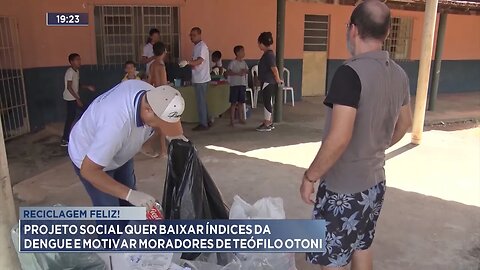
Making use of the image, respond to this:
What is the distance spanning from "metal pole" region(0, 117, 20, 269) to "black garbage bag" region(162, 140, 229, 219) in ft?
2.73

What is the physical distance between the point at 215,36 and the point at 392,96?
7095mm

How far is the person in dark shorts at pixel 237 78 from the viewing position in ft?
23.4

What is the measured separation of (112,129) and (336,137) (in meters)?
1.04

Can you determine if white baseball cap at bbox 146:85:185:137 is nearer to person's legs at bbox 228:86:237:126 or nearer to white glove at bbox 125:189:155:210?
white glove at bbox 125:189:155:210

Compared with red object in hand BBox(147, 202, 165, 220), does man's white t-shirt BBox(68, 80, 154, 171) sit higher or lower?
higher

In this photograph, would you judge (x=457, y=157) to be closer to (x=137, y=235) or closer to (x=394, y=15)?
(x=137, y=235)

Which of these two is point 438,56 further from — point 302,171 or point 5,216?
point 5,216

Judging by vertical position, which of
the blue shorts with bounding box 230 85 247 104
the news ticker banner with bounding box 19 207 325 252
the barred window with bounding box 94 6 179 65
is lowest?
the news ticker banner with bounding box 19 207 325 252

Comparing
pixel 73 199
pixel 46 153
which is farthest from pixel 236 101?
pixel 73 199

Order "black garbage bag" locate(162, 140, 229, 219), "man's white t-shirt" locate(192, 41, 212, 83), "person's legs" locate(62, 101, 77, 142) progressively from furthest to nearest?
"man's white t-shirt" locate(192, 41, 212, 83) → "person's legs" locate(62, 101, 77, 142) → "black garbage bag" locate(162, 140, 229, 219)

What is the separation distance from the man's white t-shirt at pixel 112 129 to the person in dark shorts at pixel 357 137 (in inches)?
35.2

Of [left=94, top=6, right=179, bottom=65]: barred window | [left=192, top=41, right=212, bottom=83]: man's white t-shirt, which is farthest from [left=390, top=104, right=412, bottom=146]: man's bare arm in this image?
[left=94, top=6, right=179, bottom=65]: barred window

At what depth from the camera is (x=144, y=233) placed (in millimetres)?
2307

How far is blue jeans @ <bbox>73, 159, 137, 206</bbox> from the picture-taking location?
2.33m
